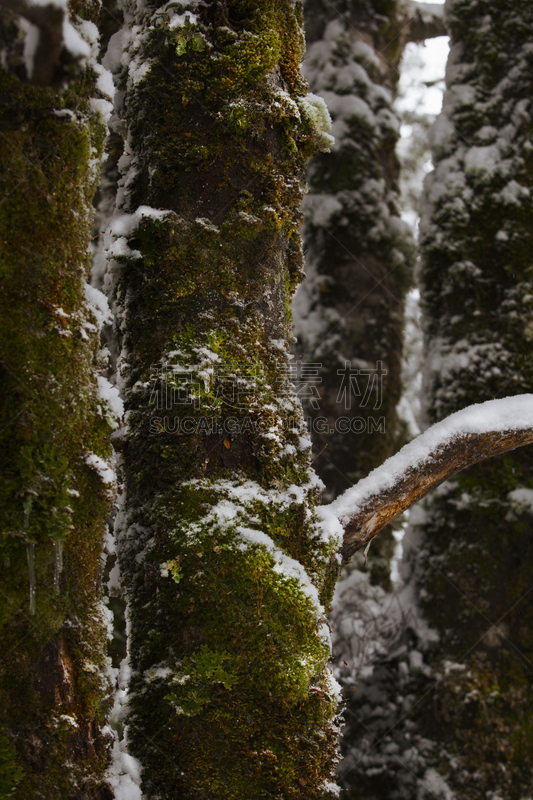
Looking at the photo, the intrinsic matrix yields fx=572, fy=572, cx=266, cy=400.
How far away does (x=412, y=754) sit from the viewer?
2670 mm

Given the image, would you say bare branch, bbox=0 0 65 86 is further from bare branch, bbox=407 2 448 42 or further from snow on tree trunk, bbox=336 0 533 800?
bare branch, bbox=407 2 448 42

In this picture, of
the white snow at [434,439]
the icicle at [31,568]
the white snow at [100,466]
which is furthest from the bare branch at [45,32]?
the white snow at [434,439]

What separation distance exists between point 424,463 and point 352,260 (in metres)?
2.96

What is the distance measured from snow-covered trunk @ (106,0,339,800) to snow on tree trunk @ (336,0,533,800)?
1743 millimetres

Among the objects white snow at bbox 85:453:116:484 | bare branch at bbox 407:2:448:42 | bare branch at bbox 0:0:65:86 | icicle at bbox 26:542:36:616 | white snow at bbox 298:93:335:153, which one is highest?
bare branch at bbox 407:2:448:42

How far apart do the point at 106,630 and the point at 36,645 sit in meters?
0.16

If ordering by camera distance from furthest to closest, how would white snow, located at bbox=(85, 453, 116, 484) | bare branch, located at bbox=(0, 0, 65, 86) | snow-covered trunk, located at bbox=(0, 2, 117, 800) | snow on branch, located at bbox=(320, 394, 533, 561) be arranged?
snow on branch, located at bbox=(320, 394, 533, 561), white snow, located at bbox=(85, 453, 116, 484), snow-covered trunk, located at bbox=(0, 2, 117, 800), bare branch, located at bbox=(0, 0, 65, 86)

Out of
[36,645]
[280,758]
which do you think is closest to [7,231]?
[36,645]

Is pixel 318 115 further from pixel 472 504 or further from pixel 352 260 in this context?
pixel 352 260

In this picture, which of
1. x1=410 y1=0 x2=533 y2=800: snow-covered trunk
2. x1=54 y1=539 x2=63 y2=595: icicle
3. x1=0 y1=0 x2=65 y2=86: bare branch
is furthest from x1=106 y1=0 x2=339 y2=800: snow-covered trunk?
x1=410 y1=0 x2=533 y2=800: snow-covered trunk

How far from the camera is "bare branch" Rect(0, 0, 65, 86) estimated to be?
77 cm

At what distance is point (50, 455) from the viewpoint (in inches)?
39.8

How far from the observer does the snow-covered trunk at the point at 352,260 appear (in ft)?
13.3

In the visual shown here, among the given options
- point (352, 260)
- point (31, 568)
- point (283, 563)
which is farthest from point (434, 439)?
point (352, 260)
